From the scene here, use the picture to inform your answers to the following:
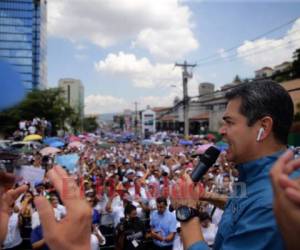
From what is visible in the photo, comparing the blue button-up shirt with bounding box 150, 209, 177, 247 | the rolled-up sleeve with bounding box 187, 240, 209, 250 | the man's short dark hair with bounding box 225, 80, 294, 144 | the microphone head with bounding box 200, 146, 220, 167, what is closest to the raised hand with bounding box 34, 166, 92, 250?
the rolled-up sleeve with bounding box 187, 240, 209, 250

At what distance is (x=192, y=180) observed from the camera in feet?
6.50

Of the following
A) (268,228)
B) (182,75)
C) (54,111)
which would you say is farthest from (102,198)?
(54,111)

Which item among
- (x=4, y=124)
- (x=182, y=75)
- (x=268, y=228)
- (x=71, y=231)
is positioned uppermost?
(x=182, y=75)

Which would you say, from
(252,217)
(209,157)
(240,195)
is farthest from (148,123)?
(252,217)

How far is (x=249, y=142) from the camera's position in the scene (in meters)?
1.87

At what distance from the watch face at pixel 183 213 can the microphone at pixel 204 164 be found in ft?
0.70

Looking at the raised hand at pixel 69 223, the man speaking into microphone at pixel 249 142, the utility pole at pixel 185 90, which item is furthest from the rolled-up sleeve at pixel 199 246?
the utility pole at pixel 185 90

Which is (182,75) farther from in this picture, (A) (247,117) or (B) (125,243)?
(A) (247,117)

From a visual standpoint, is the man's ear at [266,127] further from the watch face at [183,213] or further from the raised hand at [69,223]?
the raised hand at [69,223]

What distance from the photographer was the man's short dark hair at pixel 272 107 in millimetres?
1852

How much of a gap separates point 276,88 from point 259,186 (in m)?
0.49

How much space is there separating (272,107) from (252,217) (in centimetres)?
58

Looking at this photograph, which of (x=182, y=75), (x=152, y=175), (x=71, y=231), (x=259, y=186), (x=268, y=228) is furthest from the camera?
(x=182, y=75)

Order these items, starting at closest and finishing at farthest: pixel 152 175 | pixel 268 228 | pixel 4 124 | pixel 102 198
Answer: pixel 4 124
pixel 268 228
pixel 102 198
pixel 152 175
